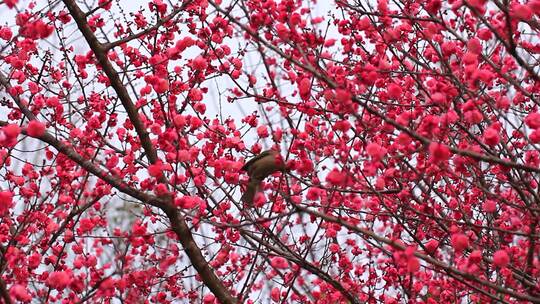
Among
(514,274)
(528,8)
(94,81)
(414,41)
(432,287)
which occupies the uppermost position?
(94,81)

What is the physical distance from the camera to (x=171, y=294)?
20.8ft

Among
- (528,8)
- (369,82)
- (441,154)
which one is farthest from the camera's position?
(369,82)

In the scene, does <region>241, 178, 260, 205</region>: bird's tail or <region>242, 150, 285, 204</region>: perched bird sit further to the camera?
<region>241, 178, 260, 205</region>: bird's tail

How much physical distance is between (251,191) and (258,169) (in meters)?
0.18

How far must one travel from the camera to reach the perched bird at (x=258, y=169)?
4.07 m

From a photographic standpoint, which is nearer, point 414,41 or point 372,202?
point 372,202

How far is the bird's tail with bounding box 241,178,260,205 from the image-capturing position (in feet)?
13.9

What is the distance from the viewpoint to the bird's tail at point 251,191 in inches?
167

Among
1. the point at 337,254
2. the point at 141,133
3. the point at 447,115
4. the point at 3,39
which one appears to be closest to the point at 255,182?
the point at 141,133

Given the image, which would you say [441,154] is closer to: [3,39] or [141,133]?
[141,133]

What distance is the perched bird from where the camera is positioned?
13.3 ft

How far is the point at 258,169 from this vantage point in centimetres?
419

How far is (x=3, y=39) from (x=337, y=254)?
3.86 metres

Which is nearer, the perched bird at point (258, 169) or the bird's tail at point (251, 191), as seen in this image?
the perched bird at point (258, 169)
